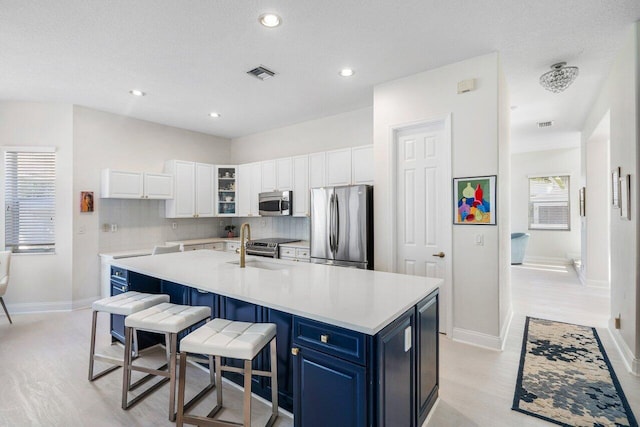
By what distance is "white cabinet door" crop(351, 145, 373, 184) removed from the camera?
4.21 metres

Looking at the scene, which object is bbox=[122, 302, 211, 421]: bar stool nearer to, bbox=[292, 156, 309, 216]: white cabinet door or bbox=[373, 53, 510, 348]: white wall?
bbox=[373, 53, 510, 348]: white wall

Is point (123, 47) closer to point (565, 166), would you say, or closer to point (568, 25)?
point (568, 25)

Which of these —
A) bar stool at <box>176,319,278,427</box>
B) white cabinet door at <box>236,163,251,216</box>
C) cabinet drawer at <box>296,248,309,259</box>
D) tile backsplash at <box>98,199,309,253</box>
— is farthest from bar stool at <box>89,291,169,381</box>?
white cabinet door at <box>236,163,251,216</box>

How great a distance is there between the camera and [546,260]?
793 cm

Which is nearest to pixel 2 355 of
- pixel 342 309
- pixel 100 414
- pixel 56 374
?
pixel 56 374

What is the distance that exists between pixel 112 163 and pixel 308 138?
10.2 feet

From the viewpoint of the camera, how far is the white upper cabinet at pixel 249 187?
5.68m

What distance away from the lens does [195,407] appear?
2211 millimetres

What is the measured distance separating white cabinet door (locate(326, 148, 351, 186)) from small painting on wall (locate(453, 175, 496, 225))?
157cm

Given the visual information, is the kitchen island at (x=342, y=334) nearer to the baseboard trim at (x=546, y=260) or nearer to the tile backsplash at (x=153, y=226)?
the tile backsplash at (x=153, y=226)

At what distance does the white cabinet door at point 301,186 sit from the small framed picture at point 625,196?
141 inches

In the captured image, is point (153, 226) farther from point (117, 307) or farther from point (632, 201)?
point (632, 201)

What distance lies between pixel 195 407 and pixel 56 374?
1.42m

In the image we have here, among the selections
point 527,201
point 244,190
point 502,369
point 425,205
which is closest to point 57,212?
point 244,190
